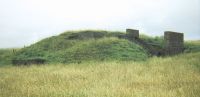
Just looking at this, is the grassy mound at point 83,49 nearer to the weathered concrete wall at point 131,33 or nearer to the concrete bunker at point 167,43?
the weathered concrete wall at point 131,33

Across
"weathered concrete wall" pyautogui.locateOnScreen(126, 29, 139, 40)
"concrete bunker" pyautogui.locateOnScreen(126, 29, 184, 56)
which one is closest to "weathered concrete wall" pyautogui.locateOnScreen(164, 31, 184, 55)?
"concrete bunker" pyautogui.locateOnScreen(126, 29, 184, 56)

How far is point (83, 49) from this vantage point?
81.9ft

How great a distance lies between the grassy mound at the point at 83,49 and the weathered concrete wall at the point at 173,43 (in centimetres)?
241

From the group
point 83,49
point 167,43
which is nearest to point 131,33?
point 167,43

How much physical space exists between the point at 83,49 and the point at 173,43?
303 inches

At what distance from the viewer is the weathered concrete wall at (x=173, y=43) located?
27.4 m

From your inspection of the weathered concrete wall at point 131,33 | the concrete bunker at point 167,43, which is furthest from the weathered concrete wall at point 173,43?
the weathered concrete wall at point 131,33

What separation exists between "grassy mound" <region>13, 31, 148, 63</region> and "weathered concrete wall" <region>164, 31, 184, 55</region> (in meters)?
2.41

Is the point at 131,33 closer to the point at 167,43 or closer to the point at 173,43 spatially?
the point at 167,43

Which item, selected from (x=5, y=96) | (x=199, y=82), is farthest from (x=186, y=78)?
(x=5, y=96)

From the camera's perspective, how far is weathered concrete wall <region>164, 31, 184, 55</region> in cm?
2738

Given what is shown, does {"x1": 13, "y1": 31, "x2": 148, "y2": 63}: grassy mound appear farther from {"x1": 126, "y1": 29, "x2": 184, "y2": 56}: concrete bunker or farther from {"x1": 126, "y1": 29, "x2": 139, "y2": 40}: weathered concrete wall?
{"x1": 126, "y1": 29, "x2": 184, "y2": 56}: concrete bunker

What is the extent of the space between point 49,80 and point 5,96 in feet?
10.7

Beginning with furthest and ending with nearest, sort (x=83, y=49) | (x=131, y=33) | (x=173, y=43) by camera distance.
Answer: (x=131, y=33) → (x=173, y=43) → (x=83, y=49)
